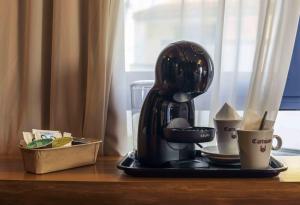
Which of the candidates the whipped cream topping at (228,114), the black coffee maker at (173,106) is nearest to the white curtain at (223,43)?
the whipped cream topping at (228,114)

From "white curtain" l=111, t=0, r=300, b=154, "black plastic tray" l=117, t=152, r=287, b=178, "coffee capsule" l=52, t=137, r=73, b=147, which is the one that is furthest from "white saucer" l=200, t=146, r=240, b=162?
"coffee capsule" l=52, t=137, r=73, b=147

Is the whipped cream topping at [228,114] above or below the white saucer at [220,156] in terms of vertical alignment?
above

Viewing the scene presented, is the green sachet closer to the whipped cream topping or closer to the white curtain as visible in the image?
the white curtain

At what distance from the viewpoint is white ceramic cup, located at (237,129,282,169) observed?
3.14 feet

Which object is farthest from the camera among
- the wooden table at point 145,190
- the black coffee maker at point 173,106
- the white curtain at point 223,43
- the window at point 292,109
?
the window at point 292,109

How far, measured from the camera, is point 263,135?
958mm

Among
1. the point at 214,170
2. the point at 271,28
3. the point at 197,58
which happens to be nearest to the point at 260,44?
the point at 271,28

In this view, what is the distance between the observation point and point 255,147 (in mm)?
958

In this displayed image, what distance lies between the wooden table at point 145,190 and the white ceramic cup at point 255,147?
5cm

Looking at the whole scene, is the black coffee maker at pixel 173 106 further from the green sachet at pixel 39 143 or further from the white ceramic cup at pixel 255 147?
the green sachet at pixel 39 143

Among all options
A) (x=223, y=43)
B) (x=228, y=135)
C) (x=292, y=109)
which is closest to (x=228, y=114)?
(x=228, y=135)

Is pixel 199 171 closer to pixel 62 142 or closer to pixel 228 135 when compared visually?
pixel 228 135

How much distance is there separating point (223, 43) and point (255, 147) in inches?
16.4

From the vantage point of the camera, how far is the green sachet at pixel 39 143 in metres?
1.04
